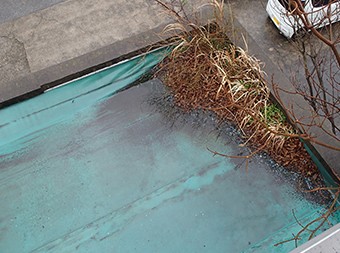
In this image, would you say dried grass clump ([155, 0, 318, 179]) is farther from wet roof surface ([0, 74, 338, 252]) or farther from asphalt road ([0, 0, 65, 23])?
asphalt road ([0, 0, 65, 23])

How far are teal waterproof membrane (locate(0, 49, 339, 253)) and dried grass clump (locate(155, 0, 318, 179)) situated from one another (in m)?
0.18

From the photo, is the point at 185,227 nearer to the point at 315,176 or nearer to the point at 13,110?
the point at 315,176

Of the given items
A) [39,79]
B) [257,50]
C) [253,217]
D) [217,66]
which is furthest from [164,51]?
[253,217]

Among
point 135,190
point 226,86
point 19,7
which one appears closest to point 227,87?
point 226,86

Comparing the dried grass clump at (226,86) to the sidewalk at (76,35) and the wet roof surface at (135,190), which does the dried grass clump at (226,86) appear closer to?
the wet roof surface at (135,190)

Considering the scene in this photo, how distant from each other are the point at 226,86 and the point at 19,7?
2927 millimetres

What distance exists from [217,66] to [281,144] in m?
0.96

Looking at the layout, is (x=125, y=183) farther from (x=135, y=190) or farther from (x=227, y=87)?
(x=227, y=87)

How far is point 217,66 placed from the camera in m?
4.06

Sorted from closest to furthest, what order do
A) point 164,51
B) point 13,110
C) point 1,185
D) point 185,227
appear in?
point 185,227, point 1,185, point 13,110, point 164,51

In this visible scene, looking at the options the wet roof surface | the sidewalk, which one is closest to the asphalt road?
the sidewalk

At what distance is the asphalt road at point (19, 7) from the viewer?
518 centimetres

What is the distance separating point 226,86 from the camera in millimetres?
4082

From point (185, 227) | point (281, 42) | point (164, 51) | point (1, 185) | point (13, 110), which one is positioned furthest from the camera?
point (281, 42)
